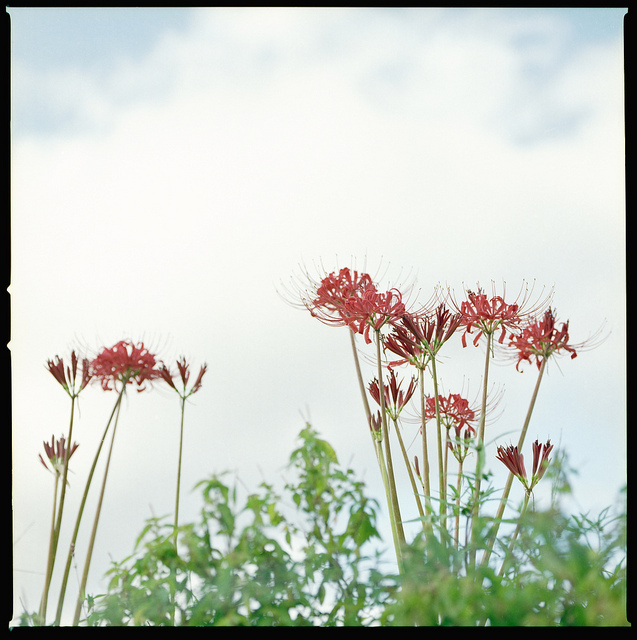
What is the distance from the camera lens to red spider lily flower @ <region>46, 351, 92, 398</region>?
1.91 metres

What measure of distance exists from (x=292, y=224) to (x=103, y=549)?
3.22ft

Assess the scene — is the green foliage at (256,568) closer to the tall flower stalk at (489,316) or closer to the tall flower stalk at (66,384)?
the tall flower stalk at (66,384)

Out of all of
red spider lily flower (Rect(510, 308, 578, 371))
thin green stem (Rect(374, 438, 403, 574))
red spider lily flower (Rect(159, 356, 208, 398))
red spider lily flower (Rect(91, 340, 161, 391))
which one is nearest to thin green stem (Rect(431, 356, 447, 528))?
thin green stem (Rect(374, 438, 403, 574))

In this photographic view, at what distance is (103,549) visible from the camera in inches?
74.4

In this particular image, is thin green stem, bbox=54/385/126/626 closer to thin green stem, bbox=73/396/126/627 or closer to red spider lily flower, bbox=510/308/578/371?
thin green stem, bbox=73/396/126/627

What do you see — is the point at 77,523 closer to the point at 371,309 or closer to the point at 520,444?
the point at 371,309

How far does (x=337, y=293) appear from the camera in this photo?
2.01 m

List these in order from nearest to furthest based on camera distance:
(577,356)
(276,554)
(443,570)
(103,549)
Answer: (443,570), (276,554), (103,549), (577,356)

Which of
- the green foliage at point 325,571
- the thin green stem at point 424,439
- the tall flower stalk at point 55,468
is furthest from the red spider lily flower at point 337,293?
the tall flower stalk at point 55,468

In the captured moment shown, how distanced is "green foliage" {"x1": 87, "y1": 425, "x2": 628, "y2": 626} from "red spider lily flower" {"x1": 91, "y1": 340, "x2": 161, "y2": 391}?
0.38m

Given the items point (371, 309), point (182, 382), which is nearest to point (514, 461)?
point (371, 309)
